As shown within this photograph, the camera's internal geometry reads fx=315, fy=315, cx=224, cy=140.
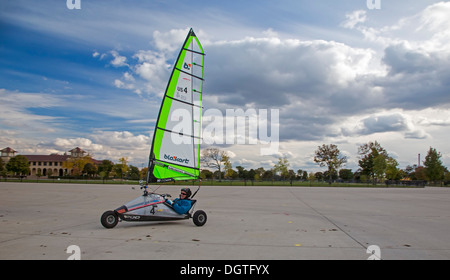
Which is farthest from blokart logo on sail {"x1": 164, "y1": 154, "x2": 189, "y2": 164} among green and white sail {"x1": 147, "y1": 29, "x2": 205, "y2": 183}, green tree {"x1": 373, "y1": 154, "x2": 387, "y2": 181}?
green tree {"x1": 373, "y1": 154, "x2": 387, "y2": 181}

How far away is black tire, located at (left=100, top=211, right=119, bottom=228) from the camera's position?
313 inches

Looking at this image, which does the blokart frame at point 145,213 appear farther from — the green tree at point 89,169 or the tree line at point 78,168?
the green tree at point 89,169

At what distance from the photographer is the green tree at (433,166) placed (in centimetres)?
7425

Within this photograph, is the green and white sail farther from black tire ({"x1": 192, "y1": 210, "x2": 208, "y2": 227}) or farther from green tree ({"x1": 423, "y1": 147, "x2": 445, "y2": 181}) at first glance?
green tree ({"x1": 423, "y1": 147, "x2": 445, "y2": 181})

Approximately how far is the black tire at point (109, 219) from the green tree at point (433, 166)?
276ft

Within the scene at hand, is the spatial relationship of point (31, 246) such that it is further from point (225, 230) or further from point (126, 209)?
point (225, 230)

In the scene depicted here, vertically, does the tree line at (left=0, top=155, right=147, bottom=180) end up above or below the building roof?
below

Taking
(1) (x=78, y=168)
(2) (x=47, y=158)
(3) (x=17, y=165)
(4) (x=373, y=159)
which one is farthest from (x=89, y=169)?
(4) (x=373, y=159)

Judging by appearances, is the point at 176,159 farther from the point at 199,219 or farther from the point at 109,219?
the point at 109,219

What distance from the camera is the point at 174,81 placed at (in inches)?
362

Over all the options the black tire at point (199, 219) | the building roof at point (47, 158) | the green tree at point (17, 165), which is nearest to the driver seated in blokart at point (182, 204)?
the black tire at point (199, 219)

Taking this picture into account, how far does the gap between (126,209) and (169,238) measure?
184 centimetres

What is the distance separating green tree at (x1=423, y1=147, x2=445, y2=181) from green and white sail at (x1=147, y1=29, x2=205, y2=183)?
3232 inches
